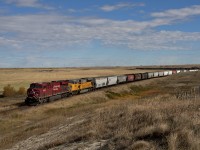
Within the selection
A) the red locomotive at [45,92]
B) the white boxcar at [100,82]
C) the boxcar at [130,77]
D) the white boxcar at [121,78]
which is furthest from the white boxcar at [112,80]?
the red locomotive at [45,92]

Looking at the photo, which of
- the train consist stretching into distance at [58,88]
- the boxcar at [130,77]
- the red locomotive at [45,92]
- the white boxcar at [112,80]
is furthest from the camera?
the boxcar at [130,77]

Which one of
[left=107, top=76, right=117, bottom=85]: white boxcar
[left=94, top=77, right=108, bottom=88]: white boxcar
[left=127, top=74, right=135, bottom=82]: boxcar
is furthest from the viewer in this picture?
[left=127, top=74, right=135, bottom=82]: boxcar

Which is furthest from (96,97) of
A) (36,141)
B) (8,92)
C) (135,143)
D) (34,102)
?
(135,143)

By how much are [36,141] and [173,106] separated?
758 cm

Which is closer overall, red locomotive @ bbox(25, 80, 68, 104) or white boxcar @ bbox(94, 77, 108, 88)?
red locomotive @ bbox(25, 80, 68, 104)

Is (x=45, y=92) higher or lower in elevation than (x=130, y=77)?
lower

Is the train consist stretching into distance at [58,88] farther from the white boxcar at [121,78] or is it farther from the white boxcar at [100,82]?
A: the white boxcar at [121,78]

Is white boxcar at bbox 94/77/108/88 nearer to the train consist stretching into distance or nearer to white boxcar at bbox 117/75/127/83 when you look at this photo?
the train consist stretching into distance

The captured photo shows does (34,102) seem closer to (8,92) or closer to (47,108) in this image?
(47,108)

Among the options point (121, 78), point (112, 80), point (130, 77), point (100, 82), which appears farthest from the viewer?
point (130, 77)

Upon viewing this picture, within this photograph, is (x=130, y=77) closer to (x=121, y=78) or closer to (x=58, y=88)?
(x=121, y=78)

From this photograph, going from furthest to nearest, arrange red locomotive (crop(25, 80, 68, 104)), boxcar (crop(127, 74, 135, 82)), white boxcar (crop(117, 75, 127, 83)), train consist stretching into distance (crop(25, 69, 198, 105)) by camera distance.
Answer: boxcar (crop(127, 74, 135, 82)) < white boxcar (crop(117, 75, 127, 83)) < train consist stretching into distance (crop(25, 69, 198, 105)) < red locomotive (crop(25, 80, 68, 104))

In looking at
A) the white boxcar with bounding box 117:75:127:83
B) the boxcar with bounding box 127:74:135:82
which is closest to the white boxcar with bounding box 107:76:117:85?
the white boxcar with bounding box 117:75:127:83

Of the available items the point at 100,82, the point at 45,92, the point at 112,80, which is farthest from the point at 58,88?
the point at 112,80
